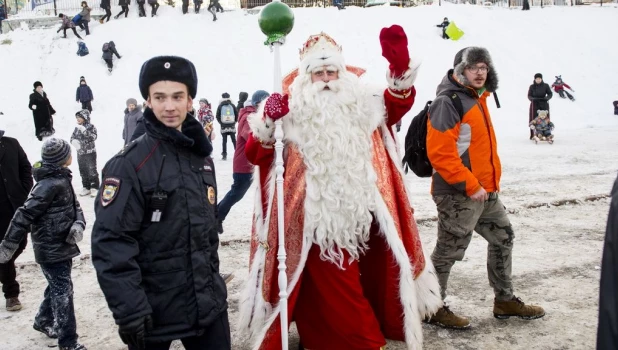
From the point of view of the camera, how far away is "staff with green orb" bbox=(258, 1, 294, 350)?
362cm

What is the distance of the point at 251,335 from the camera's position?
4.06 meters

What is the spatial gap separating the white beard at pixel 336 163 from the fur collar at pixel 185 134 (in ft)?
3.83

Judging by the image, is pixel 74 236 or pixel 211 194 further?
pixel 74 236

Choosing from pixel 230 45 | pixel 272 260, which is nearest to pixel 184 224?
pixel 272 260

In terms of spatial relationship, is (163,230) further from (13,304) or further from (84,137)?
(84,137)

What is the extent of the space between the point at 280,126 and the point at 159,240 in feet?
4.64

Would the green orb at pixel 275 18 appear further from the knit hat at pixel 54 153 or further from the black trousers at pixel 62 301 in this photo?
the black trousers at pixel 62 301

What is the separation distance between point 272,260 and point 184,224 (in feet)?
4.84

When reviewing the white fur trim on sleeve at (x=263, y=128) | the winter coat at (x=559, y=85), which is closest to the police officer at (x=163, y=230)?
the white fur trim on sleeve at (x=263, y=128)

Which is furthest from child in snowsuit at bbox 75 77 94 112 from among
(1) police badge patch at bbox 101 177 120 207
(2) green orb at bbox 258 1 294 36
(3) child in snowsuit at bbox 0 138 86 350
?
(1) police badge patch at bbox 101 177 120 207

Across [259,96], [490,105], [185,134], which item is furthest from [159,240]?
[490,105]

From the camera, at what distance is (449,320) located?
14.2ft

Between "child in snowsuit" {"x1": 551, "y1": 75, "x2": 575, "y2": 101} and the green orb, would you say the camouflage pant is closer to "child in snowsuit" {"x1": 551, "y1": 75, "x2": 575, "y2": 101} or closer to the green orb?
the green orb

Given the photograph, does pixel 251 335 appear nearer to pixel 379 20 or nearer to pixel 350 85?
pixel 350 85
